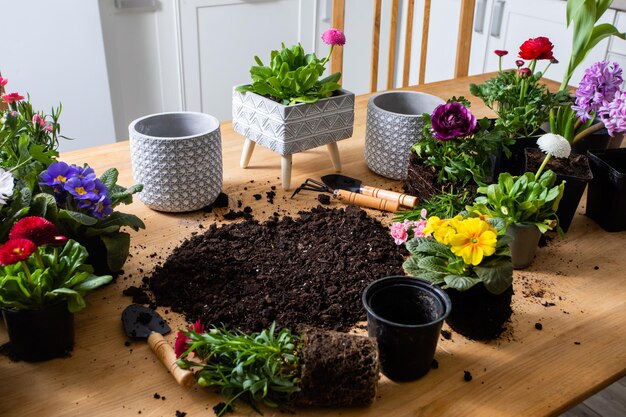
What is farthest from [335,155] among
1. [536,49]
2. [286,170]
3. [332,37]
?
[536,49]

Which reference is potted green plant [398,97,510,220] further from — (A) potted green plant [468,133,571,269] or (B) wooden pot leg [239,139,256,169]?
(B) wooden pot leg [239,139,256,169]

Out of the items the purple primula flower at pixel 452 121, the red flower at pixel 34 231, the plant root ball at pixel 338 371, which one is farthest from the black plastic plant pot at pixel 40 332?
the purple primula flower at pixel 452 121

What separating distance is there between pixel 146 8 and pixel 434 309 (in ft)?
8.04

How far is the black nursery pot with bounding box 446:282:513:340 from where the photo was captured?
0.92m

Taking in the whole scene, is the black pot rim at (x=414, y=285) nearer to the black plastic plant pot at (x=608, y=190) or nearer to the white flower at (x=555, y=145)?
the white flower at (x=555, y=145)

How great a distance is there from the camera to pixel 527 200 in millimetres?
1056

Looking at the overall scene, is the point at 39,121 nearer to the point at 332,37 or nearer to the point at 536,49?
the point at 332,37

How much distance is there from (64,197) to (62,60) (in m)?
1.96

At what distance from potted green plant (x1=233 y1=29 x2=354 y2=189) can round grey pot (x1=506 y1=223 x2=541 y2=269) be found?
44 centimetres

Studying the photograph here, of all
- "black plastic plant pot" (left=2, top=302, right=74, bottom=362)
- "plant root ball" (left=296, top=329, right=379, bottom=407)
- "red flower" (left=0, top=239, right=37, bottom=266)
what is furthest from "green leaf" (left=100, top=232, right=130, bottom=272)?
"plant root ball" (left=296, top=329, right=379, bottom=407)

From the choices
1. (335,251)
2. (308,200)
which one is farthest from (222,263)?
(308,200)

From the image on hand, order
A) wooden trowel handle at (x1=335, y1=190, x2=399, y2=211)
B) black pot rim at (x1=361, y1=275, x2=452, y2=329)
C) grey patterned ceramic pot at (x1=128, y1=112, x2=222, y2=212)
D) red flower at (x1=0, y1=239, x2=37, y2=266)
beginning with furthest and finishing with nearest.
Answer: wooden trowel handle at (x1=335, y1=190, x2=399, y2=211), grey patterned ceramic pot at (x1=128, y1=112, x2=222, y2=212), black pot rim at (x1=361, y1=275, x2=452, y2=329), red flower at (x1=0, y1=239, x2=37, y2=266)

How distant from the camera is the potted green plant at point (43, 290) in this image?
Answer: 808 millimetres

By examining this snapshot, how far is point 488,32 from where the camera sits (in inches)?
129
